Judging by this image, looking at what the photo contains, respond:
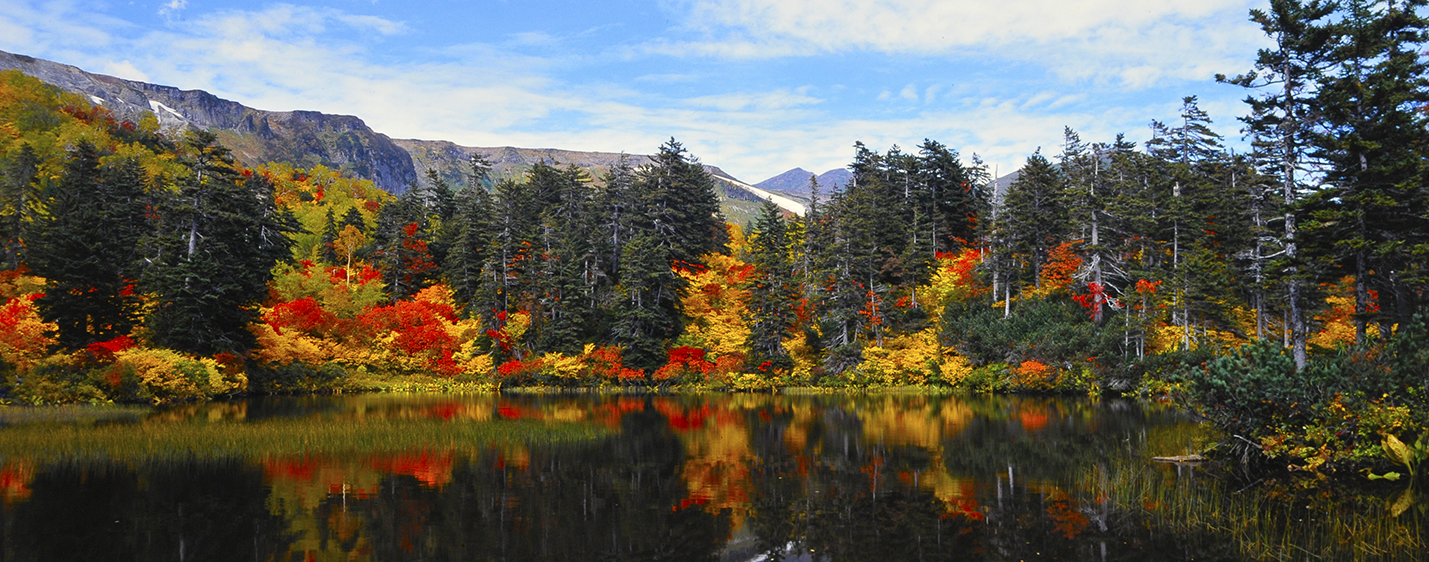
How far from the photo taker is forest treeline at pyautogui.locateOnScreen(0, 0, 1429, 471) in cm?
2225

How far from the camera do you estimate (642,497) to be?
15883 millimetres

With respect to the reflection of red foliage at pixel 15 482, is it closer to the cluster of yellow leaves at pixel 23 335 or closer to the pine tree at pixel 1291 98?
the cluster of yellow leaves at pixel 23 335

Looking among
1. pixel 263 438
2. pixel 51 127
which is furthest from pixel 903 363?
pixel 51 127

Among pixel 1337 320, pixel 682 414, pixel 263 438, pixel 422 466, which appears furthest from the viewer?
pixel 1337 320

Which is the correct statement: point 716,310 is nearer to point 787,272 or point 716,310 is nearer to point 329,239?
point 787,272

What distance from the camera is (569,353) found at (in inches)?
2143

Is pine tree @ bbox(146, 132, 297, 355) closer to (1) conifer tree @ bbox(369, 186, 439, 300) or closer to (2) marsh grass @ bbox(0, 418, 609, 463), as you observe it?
(2) marsh grass @ bbox(0, 418, 609, 463)

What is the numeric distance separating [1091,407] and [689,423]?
21.0m

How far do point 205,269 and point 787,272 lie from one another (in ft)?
114

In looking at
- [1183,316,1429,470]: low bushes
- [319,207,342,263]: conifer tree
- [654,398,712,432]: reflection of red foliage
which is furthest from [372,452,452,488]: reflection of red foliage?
[319,207,342,263]: conifer tree

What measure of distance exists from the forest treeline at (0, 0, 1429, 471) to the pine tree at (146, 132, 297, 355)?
19 centimetres

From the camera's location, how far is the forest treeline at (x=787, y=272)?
73.0ft

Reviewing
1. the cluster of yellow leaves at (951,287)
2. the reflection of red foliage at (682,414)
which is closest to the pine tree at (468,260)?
the reflection of red foliage at (682,414)

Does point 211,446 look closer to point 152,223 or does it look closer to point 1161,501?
point 1161,501
